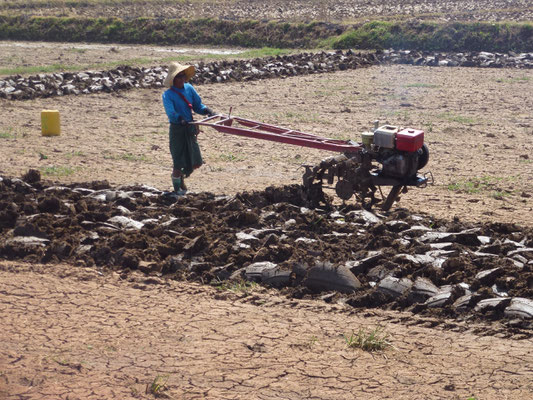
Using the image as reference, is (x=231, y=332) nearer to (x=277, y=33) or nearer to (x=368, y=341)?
(x=368, y=341)

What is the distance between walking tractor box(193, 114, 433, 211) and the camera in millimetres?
8125

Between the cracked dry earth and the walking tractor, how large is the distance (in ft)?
8.18

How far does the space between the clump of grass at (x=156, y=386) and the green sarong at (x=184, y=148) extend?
5.05 meters

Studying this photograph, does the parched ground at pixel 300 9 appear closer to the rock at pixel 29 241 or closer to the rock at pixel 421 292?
the rock at pixel 29 241

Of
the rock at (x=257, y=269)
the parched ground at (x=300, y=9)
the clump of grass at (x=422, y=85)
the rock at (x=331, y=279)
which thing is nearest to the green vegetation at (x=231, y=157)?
the rock at (x=257, y=269)

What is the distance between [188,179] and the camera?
1077 centimetres

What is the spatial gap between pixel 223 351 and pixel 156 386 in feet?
2.39

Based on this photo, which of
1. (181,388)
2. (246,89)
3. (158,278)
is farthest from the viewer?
(246,89)

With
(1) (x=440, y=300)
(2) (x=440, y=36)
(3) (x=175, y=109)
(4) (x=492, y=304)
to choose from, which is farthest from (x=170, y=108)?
(2) (x=440, y=36)

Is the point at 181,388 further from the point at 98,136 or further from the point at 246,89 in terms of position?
Answer: the point at 246,89

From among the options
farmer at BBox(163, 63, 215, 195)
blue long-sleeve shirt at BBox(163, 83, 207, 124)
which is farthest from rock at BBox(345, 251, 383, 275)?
blue long-sleeve shirt at BBox(163, 83, 207, 124)

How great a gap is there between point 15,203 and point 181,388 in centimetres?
471

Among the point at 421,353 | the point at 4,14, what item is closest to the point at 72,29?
the point at 4,14

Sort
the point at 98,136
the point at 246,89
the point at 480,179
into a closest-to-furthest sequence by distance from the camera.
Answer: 1. the point at 480,179
2. the point at 98,136
3. the point at 246,89
